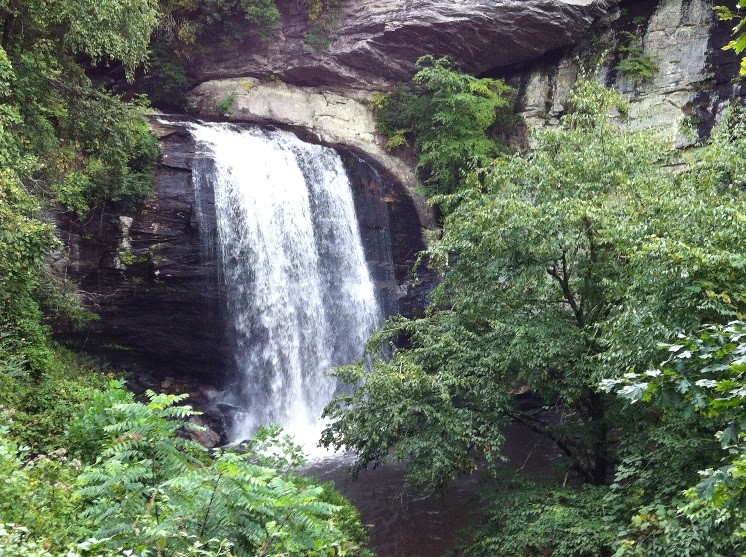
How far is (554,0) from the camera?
17.5 metres

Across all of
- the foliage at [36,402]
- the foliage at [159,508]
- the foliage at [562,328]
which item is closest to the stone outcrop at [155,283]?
the foliage at [36,402]

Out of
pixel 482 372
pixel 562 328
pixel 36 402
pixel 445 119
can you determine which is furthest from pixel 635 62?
pixel 36 402

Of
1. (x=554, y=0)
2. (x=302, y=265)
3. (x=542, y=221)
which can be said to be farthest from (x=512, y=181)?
(x=554, y=0)

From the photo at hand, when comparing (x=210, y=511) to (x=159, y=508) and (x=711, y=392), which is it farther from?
(x=711, y=392)

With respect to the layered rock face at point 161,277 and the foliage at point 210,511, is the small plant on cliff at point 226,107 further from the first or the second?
the foliage at point 210,511

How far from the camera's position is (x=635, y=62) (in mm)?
17328

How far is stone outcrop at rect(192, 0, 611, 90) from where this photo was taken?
17.9 metres

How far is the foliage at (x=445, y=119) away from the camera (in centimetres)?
1777

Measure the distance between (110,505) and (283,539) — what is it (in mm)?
1270

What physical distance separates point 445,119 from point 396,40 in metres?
3.12

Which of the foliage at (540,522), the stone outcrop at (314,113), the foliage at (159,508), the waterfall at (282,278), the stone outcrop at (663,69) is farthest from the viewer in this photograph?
the stone outcrop at (314,113)

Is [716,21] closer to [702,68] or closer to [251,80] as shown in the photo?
[702,68]

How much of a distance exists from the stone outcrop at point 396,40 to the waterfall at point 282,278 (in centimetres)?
349

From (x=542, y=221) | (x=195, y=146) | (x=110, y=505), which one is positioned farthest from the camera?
(x=195, y=146)
